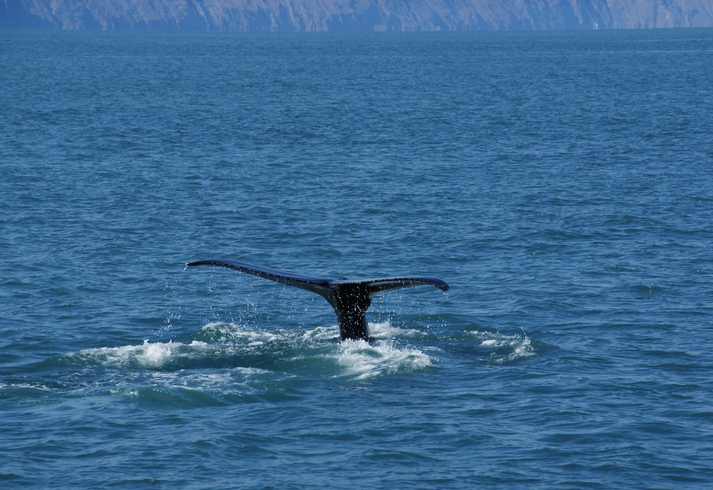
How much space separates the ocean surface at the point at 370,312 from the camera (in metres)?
17.9

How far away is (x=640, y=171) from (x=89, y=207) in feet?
81.3

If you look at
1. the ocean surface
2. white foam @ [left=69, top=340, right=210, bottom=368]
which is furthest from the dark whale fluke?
white foam @ [left=69, top=340, right=210, bottom=368]

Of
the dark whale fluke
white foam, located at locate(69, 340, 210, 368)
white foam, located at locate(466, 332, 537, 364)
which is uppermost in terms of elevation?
the dark whale fluke

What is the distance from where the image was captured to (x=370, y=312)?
90.5 ft

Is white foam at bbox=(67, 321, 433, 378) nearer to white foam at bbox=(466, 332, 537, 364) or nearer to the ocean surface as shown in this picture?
the ocean surface

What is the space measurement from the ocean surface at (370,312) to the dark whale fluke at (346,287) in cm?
48

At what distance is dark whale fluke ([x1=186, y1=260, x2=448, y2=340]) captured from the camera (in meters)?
20.2

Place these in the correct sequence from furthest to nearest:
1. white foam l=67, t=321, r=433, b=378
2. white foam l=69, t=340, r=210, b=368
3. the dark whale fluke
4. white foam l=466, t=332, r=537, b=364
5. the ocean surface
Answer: white foam l=466, t=332, r=537, b=364
white foam l=69, t=340, r=210, b=368
white foam l=67, t=321, r=433, b=378
the dark whale fluke
the ocean surface

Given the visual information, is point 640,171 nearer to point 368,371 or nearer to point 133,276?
point 133,276

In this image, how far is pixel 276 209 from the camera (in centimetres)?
4178

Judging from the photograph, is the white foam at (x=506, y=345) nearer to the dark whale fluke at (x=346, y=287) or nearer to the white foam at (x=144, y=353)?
the dark whale fluke at (x=346, y=287)

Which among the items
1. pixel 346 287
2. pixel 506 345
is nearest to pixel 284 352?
pixel 346 287

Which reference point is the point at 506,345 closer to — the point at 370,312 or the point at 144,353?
the point at 370,312

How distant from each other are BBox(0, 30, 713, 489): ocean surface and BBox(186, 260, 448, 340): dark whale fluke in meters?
0.48
